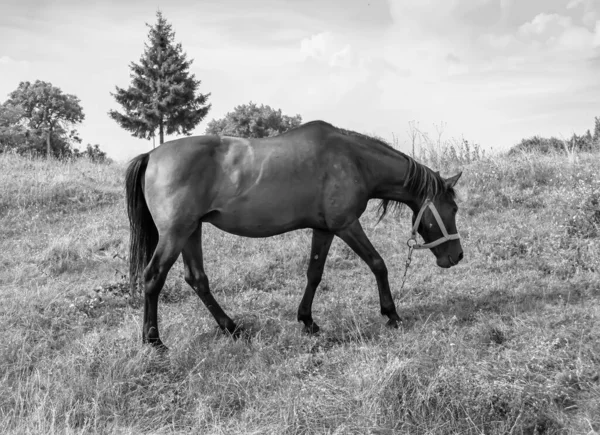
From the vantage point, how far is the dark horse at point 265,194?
4559 mm

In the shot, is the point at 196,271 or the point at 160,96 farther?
the point at 160,96

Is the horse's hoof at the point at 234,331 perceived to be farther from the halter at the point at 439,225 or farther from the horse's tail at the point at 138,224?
the halter at the point at 439,225

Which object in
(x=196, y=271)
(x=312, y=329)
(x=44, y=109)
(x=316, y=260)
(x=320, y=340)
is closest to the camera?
(x=320, y=340)

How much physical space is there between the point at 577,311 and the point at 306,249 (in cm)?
374

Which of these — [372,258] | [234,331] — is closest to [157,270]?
[234,331]

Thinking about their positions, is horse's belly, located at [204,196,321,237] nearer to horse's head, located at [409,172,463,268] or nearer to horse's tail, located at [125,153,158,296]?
horse's tail, located at [125,153,158,296]

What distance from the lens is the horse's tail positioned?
4.84 metres

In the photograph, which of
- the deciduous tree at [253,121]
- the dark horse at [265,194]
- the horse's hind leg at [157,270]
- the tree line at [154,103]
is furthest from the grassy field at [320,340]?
the deciduous tree at [253,121]

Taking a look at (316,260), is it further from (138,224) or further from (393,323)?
(138,224)

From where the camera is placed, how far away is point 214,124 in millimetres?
55781

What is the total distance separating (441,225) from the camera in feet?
17.2

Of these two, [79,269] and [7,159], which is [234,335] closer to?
[79,269]

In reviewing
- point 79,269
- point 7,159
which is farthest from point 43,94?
point 79,269

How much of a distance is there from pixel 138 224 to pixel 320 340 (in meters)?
2.20
